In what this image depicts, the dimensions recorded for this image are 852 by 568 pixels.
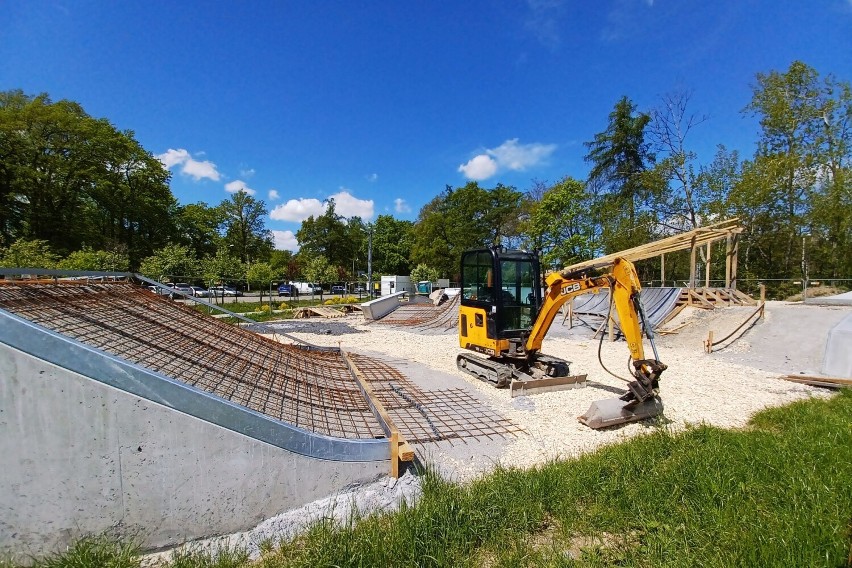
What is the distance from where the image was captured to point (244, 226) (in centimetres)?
4809

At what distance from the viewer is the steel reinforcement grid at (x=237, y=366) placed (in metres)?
4.24

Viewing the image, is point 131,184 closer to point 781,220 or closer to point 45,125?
point 45,125

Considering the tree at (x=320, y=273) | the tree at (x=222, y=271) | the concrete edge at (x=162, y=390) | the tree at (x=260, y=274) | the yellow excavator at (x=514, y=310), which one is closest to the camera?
the concrete edge at (x=162, y=390)

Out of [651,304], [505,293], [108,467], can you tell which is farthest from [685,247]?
[108,467]

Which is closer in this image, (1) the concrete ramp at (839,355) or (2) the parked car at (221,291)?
(1) the concrete ramp at (839,355)

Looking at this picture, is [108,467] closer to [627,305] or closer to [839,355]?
[627,305]

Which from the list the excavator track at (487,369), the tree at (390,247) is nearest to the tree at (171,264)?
the excavator track at (487,369)

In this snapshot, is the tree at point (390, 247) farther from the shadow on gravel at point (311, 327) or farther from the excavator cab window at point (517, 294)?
the excavator cab window at point (517, 294)

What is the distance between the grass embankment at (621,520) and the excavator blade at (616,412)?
4.04ft

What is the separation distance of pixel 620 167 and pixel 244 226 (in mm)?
42729

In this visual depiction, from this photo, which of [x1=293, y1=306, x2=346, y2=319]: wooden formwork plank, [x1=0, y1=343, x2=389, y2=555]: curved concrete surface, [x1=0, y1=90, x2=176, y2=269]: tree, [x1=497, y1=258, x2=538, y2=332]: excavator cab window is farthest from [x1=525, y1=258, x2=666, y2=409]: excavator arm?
[x1=0, y1=90, x2=176, y2=269]: tree

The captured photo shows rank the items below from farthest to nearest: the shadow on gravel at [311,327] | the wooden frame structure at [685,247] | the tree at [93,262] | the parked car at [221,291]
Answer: the parked car at [221,291], the tree at [93,262], the shadow on gravel at [311,327], the wooden frame structure at [685,247]

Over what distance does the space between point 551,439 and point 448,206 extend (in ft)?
148

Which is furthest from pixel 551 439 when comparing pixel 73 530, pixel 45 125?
pixel 45 125
